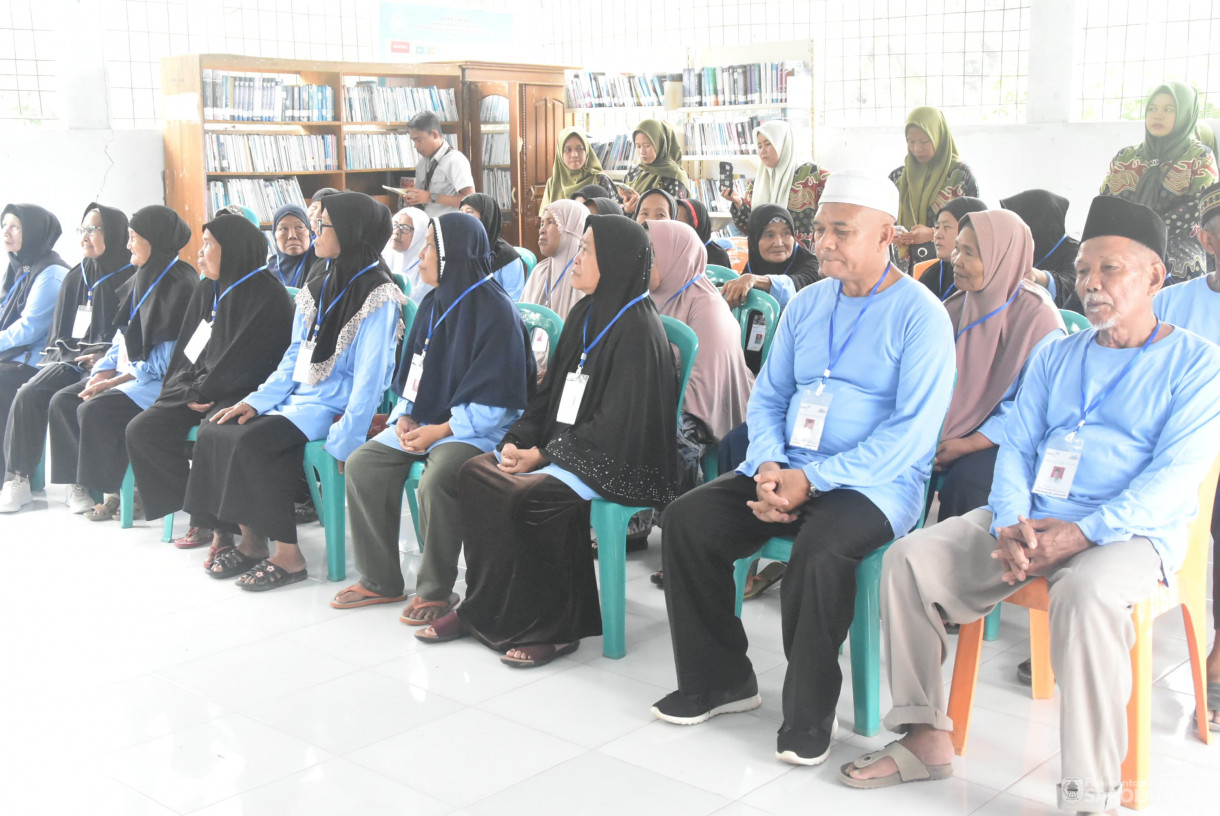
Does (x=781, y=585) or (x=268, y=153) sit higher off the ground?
(x=268, y=153)

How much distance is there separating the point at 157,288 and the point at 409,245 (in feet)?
3.92

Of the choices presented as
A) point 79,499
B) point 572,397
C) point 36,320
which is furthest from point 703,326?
point 36,320

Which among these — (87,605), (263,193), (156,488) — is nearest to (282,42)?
(263,193)

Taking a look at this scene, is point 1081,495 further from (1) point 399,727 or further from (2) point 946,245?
(1) point 399,727

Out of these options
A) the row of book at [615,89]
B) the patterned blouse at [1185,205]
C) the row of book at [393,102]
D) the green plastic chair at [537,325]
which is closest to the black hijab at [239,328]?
the green plastic chair at [537,325]

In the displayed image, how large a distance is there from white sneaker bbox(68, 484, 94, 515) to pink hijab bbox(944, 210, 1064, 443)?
3.65 meters

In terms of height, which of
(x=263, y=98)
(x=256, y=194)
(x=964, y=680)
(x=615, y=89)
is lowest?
(x=964, y=680)

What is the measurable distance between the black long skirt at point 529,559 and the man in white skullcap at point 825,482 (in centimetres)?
47

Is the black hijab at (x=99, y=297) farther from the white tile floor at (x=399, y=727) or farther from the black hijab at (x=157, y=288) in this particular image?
the white tile floor at (x=399, y=727)

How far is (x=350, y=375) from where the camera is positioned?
4125 millimetres

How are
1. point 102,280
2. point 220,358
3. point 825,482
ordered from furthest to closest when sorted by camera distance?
point 102,280, point 220,358, point 825,482

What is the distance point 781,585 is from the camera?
112 inches

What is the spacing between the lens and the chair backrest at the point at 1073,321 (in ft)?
11.6

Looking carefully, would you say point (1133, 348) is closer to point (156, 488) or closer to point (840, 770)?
point (840, 770)
